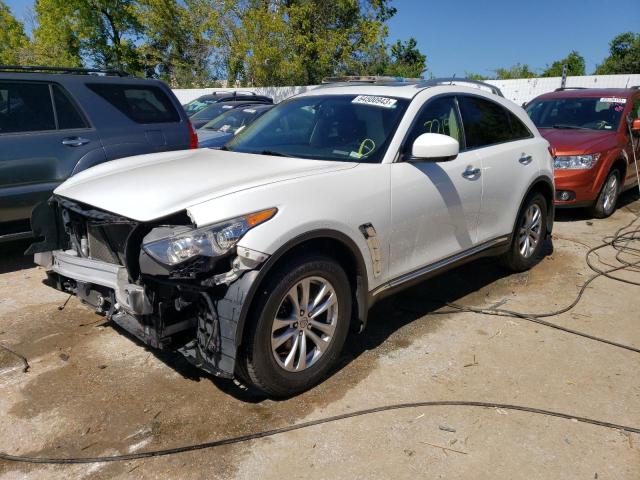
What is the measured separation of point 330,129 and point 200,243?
166 centimetres

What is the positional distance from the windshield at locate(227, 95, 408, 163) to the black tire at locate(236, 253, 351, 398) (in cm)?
87

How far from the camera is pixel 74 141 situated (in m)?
5.31

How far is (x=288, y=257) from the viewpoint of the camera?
296cm

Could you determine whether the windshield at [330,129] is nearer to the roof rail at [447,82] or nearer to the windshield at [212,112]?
the roof rail at [447,82]

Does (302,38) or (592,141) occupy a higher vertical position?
(302,38)

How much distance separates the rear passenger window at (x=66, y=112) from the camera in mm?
5363

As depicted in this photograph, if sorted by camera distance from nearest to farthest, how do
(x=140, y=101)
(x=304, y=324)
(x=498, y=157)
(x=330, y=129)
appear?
(x=304, y=324) < (x=330, y=129) < (x=498, y=157) < (x=140, y=101)

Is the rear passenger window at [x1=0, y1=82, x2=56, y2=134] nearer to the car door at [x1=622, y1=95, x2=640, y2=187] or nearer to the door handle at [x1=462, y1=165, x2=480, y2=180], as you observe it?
the door handle at [x1=462, y1=165, x2=480, y2=180]

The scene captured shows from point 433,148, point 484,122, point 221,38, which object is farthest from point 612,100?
point 221,38

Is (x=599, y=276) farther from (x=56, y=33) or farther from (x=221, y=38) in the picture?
(x=56, y=33)

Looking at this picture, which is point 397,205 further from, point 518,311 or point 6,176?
point 6,176

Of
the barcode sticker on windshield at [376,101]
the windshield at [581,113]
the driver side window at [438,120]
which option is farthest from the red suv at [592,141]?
the barcode sticker on windshield at [376,101]

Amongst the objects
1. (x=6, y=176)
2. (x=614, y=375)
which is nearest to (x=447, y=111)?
(x=614, y=375)

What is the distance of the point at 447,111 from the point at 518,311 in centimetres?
177
